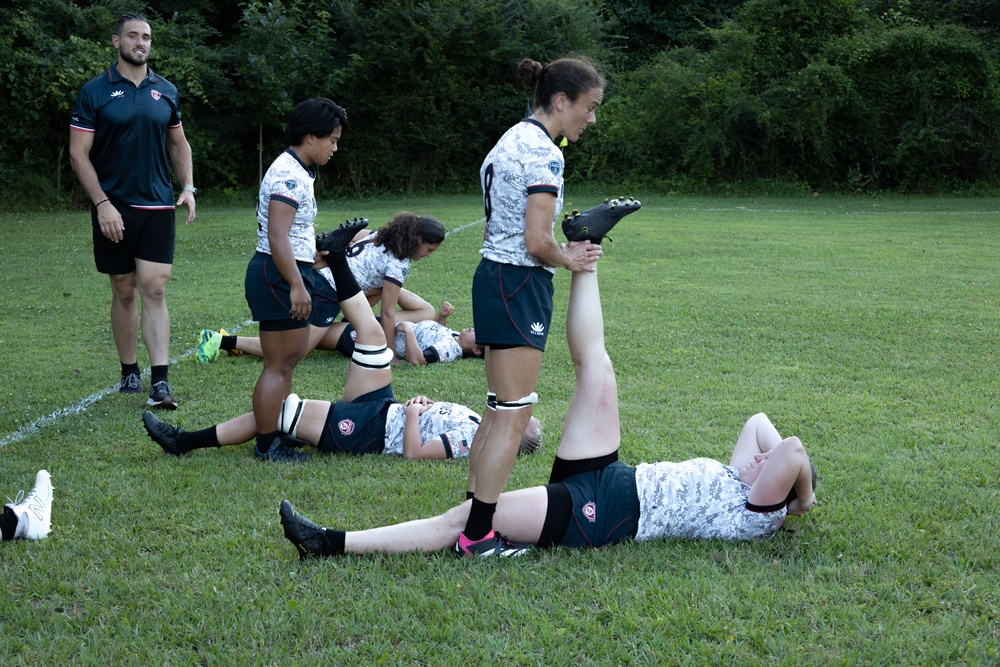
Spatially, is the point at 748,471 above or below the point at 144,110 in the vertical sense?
below

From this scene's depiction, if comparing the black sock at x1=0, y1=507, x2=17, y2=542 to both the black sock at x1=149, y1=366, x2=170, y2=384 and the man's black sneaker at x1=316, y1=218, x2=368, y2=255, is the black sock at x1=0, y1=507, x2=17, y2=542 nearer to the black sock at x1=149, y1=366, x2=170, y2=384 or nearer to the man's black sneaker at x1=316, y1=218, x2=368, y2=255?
the man's black sneaker at x1=316, y1=218, x2=368, y2=255

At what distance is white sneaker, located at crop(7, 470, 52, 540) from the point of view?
3705 millimetres

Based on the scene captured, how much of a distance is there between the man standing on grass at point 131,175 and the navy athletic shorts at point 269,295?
142 cm

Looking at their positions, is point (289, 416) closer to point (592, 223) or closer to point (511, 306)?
point (511, 306)

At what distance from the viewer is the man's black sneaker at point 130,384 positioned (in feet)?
20.1

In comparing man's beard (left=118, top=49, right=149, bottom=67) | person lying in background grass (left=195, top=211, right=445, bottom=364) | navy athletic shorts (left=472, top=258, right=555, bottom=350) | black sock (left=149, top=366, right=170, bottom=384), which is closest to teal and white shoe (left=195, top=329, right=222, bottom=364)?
person lying in background grass (left=195, top=211, right=445, bottom=364)

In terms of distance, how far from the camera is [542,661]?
2846mm

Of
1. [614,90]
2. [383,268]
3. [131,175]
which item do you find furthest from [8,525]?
[614,90]

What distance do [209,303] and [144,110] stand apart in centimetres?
369

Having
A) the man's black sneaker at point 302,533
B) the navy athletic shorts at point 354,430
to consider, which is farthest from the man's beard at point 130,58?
the man's black sneaker at point 302,533

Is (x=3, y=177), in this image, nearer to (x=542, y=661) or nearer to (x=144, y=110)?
(x=144, y=110)

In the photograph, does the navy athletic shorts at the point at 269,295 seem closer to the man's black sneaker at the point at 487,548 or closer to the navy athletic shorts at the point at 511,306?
the navy athletic shorts at the point at 511,306

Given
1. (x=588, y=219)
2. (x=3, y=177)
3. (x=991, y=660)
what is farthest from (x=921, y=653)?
(x=3, y=177)

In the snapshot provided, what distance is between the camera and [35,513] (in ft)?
12.3
